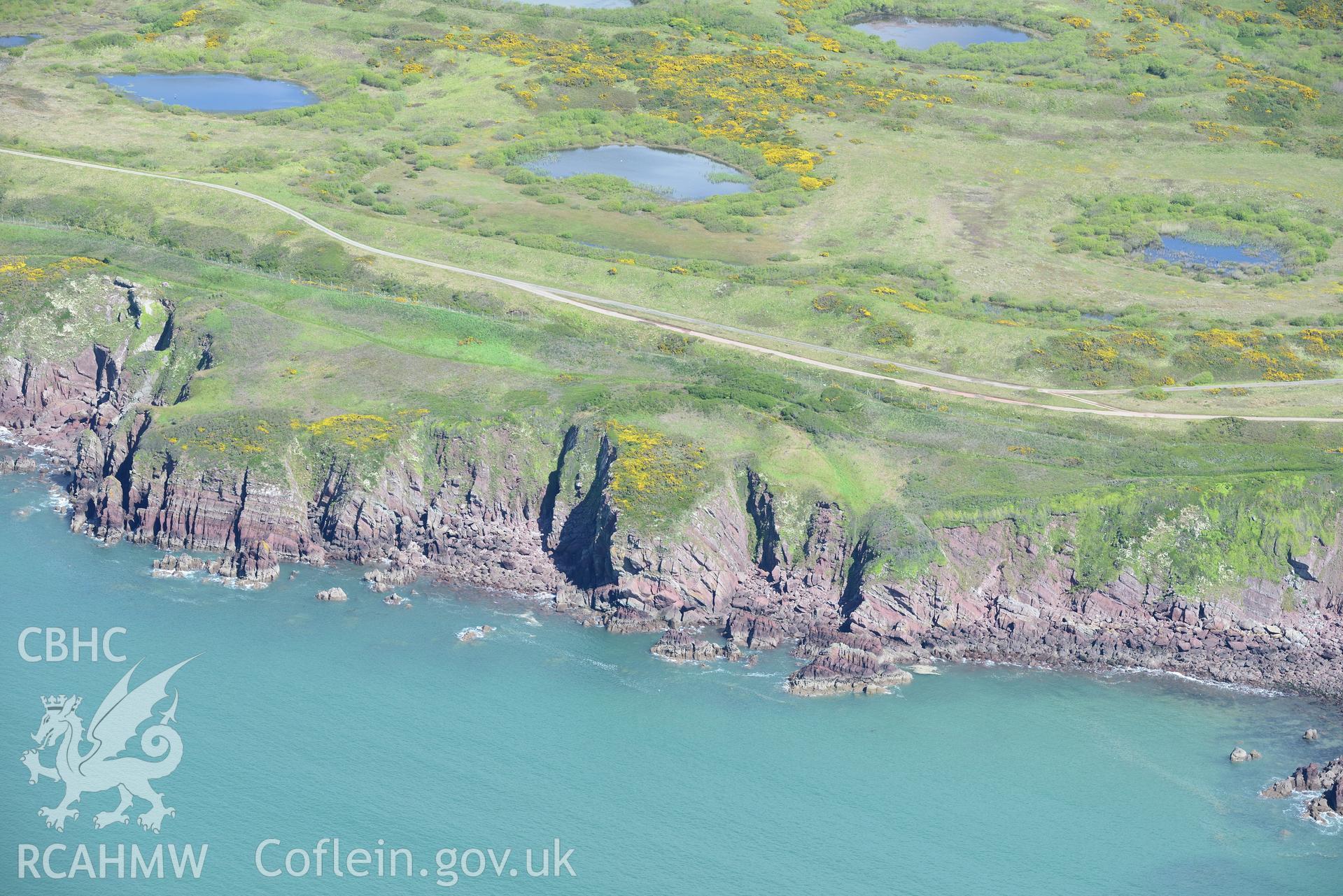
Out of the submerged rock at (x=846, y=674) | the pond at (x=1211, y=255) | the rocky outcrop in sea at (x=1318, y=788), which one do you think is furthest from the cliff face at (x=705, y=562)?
the pond at (x=1211, y=255)

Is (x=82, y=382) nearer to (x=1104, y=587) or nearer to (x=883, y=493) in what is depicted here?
(x=883, y=493)

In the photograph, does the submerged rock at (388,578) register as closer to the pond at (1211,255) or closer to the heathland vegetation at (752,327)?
the heathland vegetation at (752,327)

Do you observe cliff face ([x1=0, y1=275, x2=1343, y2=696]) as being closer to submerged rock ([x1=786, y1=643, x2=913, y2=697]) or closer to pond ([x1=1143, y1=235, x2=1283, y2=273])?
submerged rock ([x1=786, y1=643, x2=913, y2=697])

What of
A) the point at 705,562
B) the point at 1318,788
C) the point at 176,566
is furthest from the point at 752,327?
the point at 1318,788

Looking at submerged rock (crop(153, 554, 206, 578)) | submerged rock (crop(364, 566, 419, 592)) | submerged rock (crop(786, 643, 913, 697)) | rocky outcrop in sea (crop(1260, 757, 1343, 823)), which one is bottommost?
rocky outcrop in sea (crop(1260, 757, 1343, 823))

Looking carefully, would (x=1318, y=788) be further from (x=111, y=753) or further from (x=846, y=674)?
(x=111, y=753)

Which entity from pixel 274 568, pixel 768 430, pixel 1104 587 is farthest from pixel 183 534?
pixel 1104 587

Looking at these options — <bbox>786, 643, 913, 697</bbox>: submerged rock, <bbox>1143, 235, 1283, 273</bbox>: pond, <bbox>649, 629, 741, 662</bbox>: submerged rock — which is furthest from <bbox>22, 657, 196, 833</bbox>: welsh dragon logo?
<bbox>1143, 235, 1283, 273</bbox>: pond
